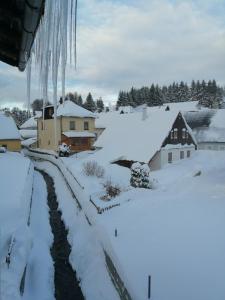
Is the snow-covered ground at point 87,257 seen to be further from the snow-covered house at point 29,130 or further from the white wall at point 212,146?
the snow-covered house at point 29,130

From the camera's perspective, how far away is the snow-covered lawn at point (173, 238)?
1017 cm

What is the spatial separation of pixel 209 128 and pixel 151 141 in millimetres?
17651

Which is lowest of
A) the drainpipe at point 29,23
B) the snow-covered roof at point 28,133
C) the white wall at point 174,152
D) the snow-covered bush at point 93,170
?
the snow-covered bush at point 93,170

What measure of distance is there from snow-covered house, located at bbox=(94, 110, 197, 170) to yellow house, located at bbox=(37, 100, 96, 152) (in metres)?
5.59

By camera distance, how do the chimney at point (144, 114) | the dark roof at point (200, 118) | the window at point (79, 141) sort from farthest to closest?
1. the dark roof at point (200, 118)
2. the window at point (79, 141)
3. the chimney at point (144, 114)

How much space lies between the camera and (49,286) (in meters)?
12.2

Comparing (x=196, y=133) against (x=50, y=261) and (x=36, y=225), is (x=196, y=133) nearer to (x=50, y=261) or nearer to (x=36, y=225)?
(x=36, y=225)

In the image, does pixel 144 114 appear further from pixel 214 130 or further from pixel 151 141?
pixel 214 130

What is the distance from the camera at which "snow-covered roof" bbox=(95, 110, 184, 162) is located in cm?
3575

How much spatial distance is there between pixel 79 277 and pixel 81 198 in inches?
335

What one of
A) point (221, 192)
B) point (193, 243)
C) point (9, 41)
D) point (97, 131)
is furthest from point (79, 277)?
point (97, 131)

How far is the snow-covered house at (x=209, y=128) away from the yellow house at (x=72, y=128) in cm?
1630

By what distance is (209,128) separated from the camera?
5059 cm

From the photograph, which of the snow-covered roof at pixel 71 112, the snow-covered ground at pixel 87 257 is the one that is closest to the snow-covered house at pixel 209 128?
the snow-covered roof at pixel 71 112
